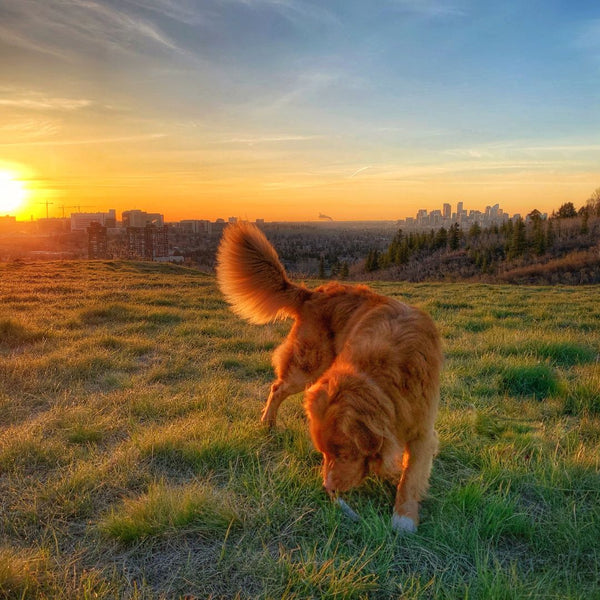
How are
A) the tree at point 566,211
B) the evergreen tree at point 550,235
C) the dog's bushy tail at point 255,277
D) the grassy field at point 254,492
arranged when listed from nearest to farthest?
the grassy field at point 254,492 < the dog's bushy tail at point 255,277 < the evergreen tree at point 550,235 < the tree at point 566,211

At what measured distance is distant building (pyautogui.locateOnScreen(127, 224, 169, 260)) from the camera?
177ft

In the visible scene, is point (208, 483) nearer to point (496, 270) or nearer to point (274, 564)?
point (274, 564)

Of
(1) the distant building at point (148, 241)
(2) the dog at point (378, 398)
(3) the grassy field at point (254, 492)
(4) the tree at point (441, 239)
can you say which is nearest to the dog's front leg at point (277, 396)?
(3) the grassy field at point (254, 492)

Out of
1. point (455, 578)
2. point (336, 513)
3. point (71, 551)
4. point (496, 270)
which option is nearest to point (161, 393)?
point (71, 551)

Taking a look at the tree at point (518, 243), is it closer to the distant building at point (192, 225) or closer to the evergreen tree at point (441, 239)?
the evergreen tree at point (441, 239)

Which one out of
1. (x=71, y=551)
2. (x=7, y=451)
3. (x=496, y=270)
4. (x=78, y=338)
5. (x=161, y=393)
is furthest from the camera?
(x=496, y=270)

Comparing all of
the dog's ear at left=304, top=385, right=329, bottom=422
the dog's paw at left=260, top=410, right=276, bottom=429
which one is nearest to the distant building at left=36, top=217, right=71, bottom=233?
the dog's paw at left=260, top=410, right=276, bottom=429

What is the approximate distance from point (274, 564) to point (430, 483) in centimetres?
144

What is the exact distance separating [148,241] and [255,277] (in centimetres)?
5408

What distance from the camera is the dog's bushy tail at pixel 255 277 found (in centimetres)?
436

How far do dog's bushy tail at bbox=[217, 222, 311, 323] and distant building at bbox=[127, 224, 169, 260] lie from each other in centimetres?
5119

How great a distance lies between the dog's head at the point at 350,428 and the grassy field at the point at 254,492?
337 millimetres

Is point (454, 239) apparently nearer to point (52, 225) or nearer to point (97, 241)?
point (97, 241)

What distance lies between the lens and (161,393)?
194 inches
